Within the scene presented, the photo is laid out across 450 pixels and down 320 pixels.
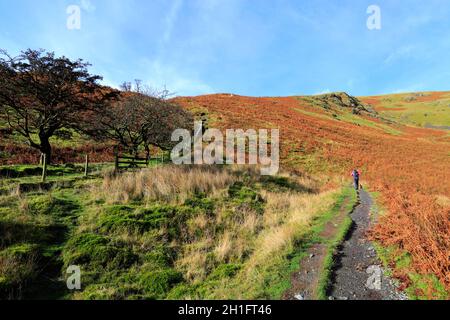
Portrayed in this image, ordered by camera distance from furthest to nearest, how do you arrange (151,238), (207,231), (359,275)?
(207,231)
(151,238)
(359,275)

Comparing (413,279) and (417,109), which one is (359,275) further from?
(417,109)

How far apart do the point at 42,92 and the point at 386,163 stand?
32072mm

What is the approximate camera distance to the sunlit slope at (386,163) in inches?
280

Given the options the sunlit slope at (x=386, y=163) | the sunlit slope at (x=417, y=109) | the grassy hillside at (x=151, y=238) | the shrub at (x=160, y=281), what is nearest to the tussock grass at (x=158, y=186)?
the grassy hillside at (x=151, y=238)

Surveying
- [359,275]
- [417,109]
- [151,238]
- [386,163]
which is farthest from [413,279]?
[417,109]

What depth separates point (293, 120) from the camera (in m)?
44.5

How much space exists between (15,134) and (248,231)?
78.5 feet

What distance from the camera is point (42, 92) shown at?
58.8ft

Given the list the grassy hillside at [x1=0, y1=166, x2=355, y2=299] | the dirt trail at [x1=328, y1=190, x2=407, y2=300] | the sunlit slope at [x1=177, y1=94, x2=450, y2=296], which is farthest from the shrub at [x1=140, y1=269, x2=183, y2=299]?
the sunlit slope at [x1=177, y1=94, x2=450, y2=296]

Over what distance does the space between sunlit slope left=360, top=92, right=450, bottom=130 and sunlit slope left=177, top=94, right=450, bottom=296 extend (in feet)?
118

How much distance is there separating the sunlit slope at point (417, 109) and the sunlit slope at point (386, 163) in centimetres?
3587

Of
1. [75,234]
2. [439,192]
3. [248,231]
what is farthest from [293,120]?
[75,234]
